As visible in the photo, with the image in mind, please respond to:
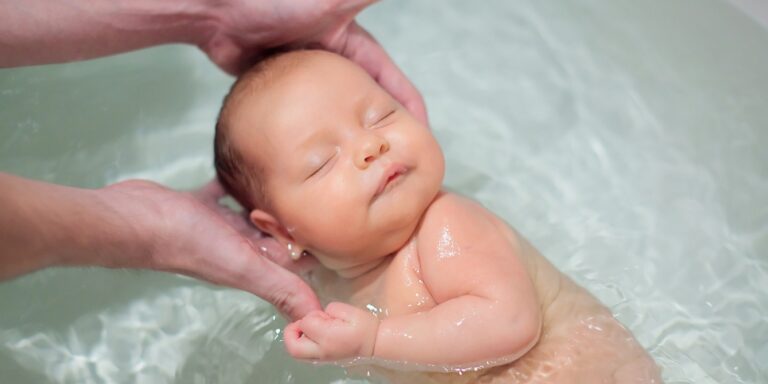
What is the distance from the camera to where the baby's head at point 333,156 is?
130 centimetres

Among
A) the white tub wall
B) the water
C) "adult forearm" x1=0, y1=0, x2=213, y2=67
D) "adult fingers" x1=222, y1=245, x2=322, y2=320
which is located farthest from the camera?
the white tub wall

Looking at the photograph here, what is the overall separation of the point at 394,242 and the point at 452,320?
0.53 feet

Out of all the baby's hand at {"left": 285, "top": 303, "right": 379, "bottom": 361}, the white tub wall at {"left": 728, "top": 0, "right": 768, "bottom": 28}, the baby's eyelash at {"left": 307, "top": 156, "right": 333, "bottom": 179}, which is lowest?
the baby's hand at {"left": 285, "top": 303, "right": 379, "bottom": 361}

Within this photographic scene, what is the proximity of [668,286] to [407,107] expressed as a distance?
2.03 ft

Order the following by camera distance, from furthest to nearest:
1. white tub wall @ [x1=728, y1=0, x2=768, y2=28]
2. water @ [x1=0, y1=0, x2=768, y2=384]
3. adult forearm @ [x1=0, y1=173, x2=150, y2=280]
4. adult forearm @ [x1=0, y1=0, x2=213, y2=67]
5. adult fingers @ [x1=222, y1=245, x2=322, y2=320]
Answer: white tub wall @ [x1=728, y1=0, x2=768, y2=28] < water @ [x1=0, y1=0, x2=768, y2=384] < adult forearm @ [x1=0, y1=0, x2=213, y2=67] < adult fingers @ [x1=222, y1=245, x2=322, y2=320] < adult forearm @ [x1=0, y1=173, x2=150, y2=280]

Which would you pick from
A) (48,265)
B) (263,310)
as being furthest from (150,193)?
(263,310)

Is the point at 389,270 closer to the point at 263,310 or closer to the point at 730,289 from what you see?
the point at 263,310

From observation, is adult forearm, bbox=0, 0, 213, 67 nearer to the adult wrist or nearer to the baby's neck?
the adult wrist

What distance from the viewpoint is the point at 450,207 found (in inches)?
53.6

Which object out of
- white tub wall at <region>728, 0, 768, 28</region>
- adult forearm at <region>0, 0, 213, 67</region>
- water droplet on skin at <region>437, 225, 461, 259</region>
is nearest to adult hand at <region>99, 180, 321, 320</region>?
water droplet on skin at <region>437, 225, 461, 259</region>

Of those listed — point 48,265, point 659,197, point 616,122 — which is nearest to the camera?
point 48,265

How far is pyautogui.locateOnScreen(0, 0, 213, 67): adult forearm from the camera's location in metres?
1.52

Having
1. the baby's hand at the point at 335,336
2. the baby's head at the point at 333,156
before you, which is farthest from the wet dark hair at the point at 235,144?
the baby's hand at the point at 335,336

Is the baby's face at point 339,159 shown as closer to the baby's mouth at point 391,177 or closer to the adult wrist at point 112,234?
the baby's mouth at point 391,177
